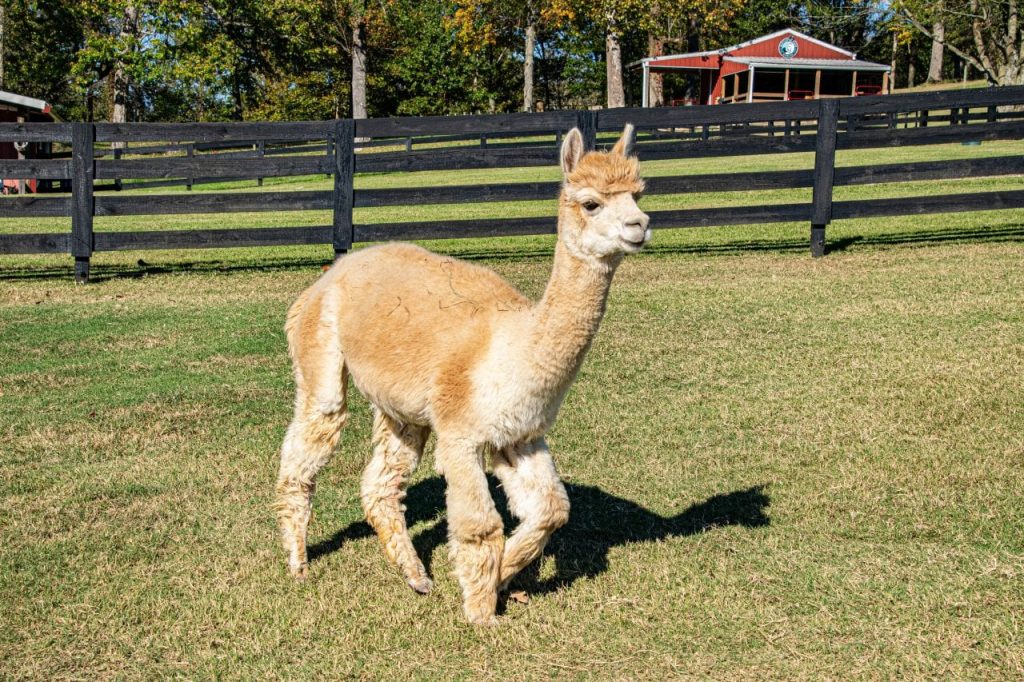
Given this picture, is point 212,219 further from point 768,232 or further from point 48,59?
point 48,59

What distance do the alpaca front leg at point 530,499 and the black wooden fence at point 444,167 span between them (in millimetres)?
8335

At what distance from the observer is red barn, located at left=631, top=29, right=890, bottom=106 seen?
47469mm

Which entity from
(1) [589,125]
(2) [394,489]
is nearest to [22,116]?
(1) [589,125]

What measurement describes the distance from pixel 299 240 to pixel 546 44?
58463mm

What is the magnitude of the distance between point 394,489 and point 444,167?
8.64m

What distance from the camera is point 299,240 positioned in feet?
41.0

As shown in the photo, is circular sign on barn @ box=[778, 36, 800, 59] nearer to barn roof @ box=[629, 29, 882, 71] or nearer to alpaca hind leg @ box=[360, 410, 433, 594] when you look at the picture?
barn roof @ box=[629, 29, 882, 71]

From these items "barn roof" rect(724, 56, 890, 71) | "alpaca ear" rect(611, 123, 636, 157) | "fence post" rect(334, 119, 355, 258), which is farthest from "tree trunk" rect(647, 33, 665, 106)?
"alpaca ear" rect(611, 123, 636, 157)

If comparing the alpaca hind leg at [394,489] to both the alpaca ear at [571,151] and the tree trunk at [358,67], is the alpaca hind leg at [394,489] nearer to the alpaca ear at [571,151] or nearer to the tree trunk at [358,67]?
the alpaca ear at [571,151]

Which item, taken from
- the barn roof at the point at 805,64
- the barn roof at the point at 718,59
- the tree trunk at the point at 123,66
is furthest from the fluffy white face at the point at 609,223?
the barn roof at the point at 718,59

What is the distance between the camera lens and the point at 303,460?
471cm

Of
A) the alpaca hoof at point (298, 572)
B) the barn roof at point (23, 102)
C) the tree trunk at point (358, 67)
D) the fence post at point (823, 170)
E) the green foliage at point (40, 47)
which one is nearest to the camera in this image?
the alpaca hoof at point (298, 572)

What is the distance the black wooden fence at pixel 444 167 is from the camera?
12.2 m

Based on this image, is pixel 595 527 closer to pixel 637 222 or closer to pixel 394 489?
pixel 394 489
